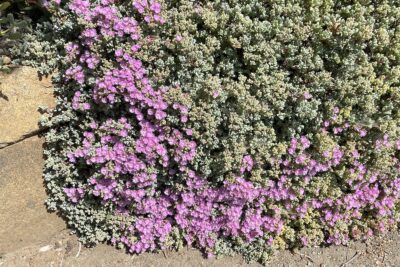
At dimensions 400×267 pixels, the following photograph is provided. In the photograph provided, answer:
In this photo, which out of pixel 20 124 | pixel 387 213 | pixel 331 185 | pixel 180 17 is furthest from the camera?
pixel 387 213

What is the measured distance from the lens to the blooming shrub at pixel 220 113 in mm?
3375

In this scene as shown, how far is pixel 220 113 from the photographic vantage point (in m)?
3.45

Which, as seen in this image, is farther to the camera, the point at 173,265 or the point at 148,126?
the point at 173,265

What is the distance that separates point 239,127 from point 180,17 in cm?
98

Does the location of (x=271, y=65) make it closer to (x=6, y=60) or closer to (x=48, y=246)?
(x=6, y=60)

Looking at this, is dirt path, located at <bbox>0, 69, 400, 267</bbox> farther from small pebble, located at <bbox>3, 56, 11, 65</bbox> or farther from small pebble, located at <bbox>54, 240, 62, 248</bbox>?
small pebble, located at <bbox>3, 56, 11, 65</bbox>

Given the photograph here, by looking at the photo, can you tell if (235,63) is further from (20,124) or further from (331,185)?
(20,124)

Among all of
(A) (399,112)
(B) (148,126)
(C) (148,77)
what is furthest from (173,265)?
(A) (399,112)

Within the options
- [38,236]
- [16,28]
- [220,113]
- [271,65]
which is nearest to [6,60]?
[16,28]

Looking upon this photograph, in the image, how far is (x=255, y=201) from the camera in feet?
13.0

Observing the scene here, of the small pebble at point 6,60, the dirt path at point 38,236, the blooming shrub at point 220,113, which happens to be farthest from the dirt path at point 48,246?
the small pebble at point 6,60

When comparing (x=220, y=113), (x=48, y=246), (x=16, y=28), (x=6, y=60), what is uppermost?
(x=16, y=28)

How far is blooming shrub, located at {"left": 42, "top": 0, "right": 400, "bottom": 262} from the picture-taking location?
11.1 feet

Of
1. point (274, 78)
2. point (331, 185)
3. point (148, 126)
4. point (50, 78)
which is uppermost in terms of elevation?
point (274, 78)
